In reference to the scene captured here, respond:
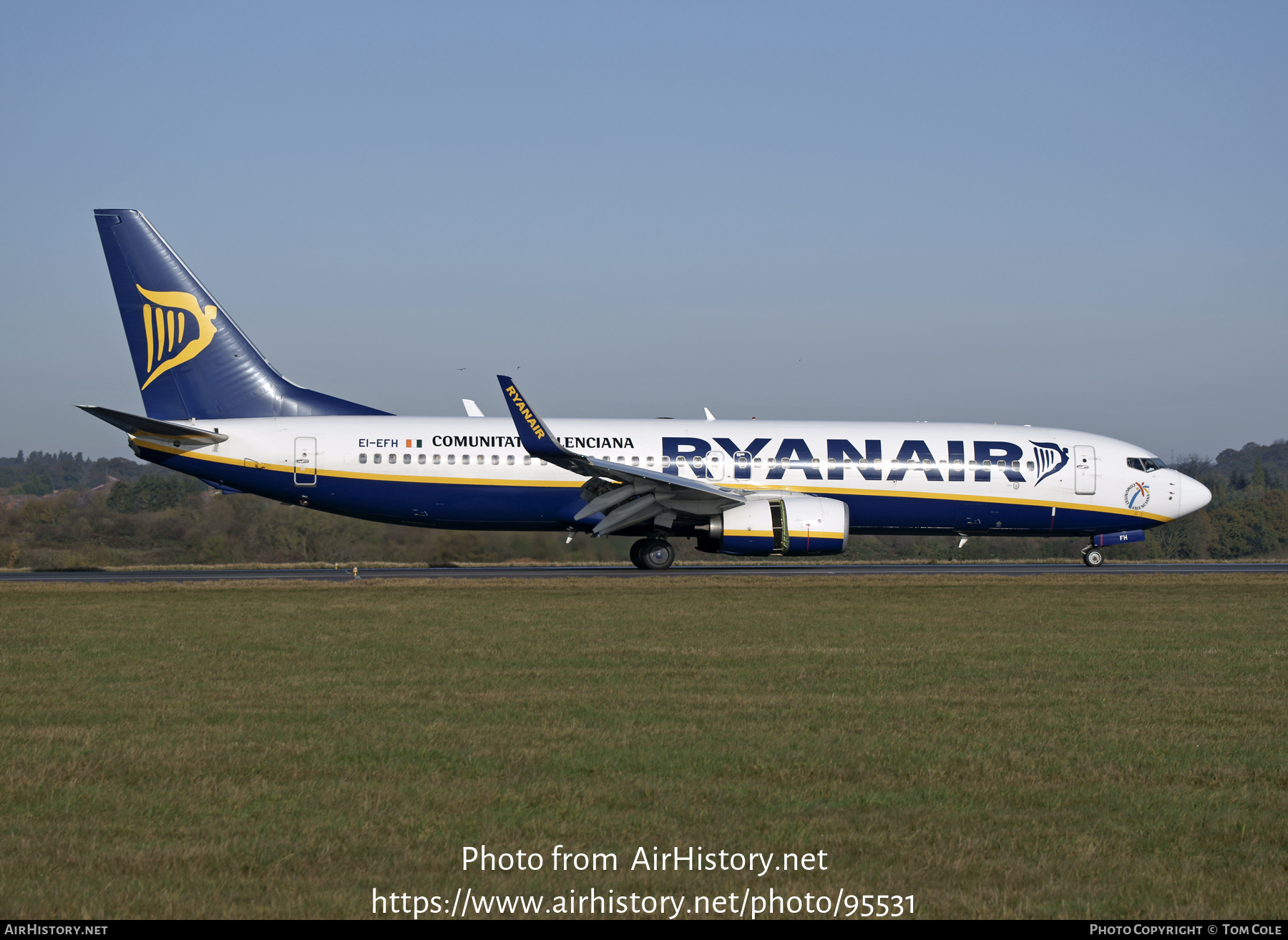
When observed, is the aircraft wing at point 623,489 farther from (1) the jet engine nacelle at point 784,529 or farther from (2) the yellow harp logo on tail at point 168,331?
(2) the yellow harp logo on tail at point 168,331

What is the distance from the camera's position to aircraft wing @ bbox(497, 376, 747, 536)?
25.5 m

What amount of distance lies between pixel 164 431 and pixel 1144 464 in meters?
25.0

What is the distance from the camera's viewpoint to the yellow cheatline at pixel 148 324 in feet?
92.9

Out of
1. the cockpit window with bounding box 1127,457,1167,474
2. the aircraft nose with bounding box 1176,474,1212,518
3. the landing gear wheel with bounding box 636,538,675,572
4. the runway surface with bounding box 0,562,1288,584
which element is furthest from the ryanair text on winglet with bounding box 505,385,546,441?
the aircraft nose with bounding box 1176,474,1212,518

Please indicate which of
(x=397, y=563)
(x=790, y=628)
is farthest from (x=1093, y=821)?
(x=397, y=563)

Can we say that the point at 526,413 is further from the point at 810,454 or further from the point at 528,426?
Answer: the point at 810,454

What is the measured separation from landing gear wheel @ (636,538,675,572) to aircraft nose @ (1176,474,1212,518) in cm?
1389

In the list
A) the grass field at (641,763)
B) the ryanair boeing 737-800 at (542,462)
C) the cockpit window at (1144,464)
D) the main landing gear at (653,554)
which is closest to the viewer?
the grass field at (641,763)

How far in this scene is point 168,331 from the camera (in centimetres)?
2842

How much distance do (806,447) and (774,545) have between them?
3.53 m

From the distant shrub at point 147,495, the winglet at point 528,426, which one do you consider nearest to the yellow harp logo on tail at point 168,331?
the winglet at point 528,426

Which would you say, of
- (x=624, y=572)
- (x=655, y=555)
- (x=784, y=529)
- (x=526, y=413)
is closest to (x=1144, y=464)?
(x=784, y=529)

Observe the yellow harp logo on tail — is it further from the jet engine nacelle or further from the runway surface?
the jet engine nacelle

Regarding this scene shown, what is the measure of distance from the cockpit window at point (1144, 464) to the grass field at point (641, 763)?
15.5 m
